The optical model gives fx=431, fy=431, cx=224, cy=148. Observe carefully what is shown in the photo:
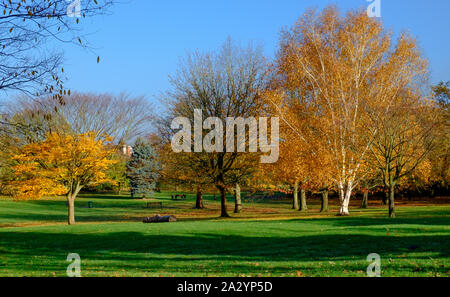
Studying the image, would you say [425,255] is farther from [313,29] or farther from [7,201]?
[7,201]

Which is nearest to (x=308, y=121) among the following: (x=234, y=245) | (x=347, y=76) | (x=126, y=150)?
(x=347, y=76)

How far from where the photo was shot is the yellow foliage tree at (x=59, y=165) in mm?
28688

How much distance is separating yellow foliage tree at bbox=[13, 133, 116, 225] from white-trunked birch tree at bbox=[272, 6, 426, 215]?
44.6 feet

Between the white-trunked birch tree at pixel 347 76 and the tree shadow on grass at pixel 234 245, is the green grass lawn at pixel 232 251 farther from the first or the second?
the white-trunked birch tree at pixel 347 76

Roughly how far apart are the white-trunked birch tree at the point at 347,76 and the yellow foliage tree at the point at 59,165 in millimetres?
13594

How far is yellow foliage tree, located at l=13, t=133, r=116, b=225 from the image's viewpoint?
28.7 m

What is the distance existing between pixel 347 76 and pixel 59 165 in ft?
67.7

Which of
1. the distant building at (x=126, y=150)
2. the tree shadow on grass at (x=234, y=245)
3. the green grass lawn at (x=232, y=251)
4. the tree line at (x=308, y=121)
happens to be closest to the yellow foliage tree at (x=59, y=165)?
the tree line at (x=308, y=121)

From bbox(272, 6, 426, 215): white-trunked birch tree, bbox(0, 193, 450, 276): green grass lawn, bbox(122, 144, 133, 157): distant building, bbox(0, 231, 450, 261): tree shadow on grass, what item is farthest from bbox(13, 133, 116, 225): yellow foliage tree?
bbox(122, 144, 133, 157): distant building

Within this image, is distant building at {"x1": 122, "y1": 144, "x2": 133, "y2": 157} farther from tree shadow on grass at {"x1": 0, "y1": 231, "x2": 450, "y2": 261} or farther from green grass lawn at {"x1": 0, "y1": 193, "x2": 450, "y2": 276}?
green grass lawn at {"x1": 0, "y1": 193, "x2": 450, "y2": 276}
